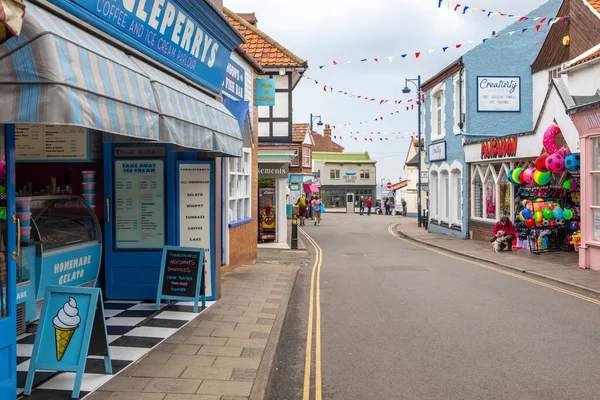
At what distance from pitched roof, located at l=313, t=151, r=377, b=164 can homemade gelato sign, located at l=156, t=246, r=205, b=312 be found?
71063 millimetres

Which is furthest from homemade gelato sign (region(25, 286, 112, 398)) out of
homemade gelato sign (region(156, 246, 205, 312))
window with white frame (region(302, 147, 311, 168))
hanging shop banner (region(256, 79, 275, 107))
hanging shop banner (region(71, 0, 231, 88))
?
window with white frame (region(302, 147, 311, 168))

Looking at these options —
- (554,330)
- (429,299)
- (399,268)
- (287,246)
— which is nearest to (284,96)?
(287,246)

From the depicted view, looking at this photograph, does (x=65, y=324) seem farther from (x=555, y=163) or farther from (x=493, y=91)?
(x=493, y=91)

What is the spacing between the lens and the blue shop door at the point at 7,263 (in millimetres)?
4609

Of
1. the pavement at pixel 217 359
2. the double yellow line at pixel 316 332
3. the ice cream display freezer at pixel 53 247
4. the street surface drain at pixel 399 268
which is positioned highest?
the ice cream display freezer at pixel 53 247

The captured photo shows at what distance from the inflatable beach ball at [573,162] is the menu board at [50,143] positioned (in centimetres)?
1238

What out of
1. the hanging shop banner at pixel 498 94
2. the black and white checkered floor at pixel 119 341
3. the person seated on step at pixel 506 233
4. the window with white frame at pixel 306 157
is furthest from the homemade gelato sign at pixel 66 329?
the window with white frame at pixel 306 157

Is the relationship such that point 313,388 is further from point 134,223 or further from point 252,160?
point 252,160

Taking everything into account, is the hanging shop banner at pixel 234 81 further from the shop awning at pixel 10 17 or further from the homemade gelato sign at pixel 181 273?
the shop awning at pixel 10 17

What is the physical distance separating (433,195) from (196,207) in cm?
2350

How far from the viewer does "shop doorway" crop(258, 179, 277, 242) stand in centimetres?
2311

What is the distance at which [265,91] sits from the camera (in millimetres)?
16297

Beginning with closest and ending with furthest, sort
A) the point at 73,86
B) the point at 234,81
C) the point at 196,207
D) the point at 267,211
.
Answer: the point at 73,86, the point at 196,207, the point at 234,81, the point at 267,211

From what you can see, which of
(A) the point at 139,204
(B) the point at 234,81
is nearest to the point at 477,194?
(B) the point at 234,81
